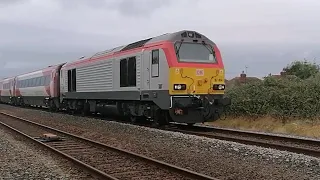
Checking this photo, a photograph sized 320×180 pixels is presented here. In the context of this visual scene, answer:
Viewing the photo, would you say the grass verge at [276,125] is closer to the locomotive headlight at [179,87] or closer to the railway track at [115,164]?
the locomotive headlight at [179,87]

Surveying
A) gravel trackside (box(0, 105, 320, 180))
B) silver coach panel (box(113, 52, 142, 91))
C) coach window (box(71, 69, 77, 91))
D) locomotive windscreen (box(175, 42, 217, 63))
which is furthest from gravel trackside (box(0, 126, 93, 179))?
coach window (box(71, 69, 77, 91))

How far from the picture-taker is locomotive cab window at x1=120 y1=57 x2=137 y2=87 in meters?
17.1

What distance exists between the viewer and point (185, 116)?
1502 cm

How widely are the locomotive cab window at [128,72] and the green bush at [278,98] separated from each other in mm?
5850

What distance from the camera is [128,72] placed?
1762 centimetres

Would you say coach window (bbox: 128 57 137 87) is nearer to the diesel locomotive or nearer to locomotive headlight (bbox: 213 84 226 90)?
the diesel locomotive

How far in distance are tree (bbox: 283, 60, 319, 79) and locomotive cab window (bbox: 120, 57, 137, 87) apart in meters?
14.2

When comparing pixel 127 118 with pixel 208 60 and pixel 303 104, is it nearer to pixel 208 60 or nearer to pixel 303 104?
pixel 208 60

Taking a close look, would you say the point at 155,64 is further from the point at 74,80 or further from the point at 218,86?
→ the point at 74,80

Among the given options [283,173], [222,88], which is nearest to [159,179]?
[283,173]

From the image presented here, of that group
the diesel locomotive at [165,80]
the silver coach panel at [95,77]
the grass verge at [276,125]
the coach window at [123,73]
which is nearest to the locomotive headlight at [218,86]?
the diesel locomotive at [165,80]

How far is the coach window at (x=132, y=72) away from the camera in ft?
56.1

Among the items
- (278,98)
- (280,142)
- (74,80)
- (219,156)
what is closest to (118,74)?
(74,80)

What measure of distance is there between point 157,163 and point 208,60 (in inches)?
322
